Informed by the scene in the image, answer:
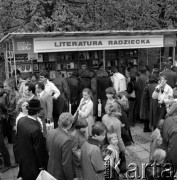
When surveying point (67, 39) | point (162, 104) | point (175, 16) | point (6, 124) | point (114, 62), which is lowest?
point (6, 124)

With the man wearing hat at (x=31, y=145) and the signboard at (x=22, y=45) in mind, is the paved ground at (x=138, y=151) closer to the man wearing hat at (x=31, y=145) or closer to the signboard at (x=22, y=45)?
the man wearing hat at (x=31, y=145)

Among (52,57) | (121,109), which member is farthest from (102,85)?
(52,57)

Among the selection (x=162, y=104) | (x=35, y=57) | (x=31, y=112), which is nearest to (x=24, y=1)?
(x=35, y=57)

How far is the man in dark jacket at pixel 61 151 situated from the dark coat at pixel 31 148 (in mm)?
258

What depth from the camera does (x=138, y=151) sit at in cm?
661

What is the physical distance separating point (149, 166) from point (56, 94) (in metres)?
3.54

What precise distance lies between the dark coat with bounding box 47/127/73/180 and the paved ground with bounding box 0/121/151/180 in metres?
2.20

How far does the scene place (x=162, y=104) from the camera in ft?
22.5

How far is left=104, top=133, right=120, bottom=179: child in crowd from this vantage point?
4281mm

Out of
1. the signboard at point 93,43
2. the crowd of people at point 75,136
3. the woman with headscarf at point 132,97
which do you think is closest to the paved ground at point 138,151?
the crowd of people at point 75,136

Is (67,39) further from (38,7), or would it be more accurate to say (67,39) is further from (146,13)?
(146,13)

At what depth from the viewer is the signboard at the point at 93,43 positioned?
884 centimetres

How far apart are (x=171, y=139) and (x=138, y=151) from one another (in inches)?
106

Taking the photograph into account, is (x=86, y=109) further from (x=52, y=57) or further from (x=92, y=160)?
(x=52, y=57)
